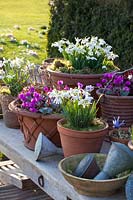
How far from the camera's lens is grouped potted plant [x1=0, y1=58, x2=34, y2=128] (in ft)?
9.18

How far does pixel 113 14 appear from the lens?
5.74 meters

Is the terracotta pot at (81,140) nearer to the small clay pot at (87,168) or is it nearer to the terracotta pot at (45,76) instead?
the small clay pot at (87,168)

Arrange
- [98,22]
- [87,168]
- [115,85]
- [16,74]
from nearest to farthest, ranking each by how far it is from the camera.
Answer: [87,168] < [115,85] < [16,74] < [98,22]

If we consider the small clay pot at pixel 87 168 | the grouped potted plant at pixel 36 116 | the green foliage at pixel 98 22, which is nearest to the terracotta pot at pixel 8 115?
the grouped potted plant at pixel 36 116

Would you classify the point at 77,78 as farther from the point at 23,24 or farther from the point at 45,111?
the point at 23,24

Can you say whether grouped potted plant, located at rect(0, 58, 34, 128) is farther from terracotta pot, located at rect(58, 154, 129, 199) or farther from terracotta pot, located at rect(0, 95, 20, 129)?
terracotta pot, located at rect(58, 154, 129, 199)

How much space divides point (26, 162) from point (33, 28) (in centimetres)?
821

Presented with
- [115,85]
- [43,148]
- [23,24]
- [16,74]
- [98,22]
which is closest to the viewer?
[43,148]

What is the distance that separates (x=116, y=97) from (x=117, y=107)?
5cm

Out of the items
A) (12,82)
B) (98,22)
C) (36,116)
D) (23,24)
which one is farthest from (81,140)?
(23,24)

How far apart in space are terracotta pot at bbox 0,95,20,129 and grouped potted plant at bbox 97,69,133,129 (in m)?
0.50

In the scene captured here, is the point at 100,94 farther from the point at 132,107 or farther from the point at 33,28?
the point at 33,28

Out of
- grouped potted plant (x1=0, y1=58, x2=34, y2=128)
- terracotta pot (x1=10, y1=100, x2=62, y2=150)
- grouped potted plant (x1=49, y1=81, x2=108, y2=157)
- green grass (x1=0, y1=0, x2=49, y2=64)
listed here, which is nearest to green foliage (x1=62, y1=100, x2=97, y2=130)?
grouped potted plant (x1=49, y1=81, x2=108, y2=157)

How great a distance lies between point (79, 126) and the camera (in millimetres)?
2232
